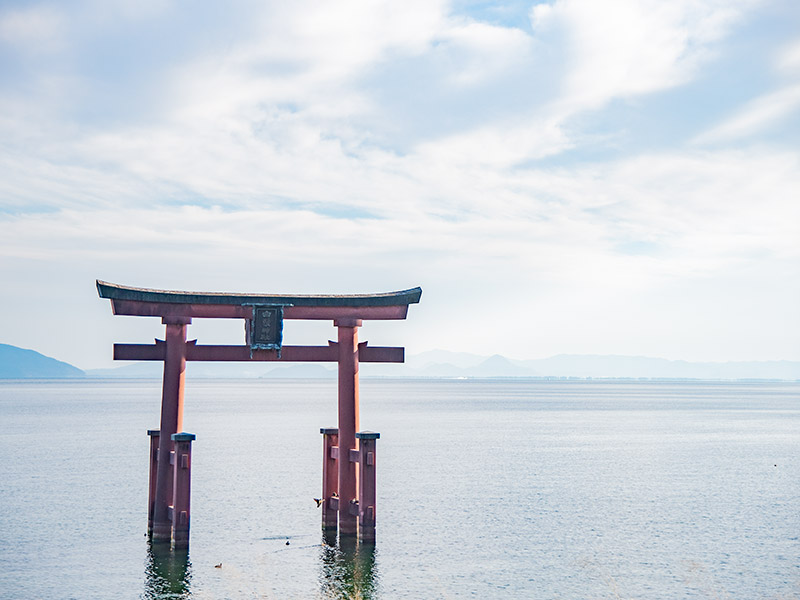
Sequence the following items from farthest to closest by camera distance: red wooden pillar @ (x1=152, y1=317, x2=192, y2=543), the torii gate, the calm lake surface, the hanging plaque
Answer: the hanging plaque
red wooden pillar @ (x1=152, y1=317, x2=192, y2=543)
the torii gate
the calm lake surface

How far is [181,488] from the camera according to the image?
16734 millimetres

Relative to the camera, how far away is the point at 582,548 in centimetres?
2039

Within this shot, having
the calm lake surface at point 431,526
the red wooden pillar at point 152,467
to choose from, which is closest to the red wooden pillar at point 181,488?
the calm lake surface at point 431,526

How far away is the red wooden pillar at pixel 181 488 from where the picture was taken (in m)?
16.6

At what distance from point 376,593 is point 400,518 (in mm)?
8288

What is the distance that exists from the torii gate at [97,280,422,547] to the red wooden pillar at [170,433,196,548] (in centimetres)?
2

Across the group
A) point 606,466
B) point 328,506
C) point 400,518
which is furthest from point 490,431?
point 328,506

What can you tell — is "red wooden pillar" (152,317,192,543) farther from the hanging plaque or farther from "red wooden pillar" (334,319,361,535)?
"red wooden pillar" (334,319,361,535)

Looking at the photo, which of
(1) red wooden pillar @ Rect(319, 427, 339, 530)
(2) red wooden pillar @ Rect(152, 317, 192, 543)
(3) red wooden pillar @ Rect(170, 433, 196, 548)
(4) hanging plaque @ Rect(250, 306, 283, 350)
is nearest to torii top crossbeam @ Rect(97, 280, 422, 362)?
(4) hanging plaque @ Rect(250, 306, 283, 350)

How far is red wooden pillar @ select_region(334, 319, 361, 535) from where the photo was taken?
18.2 m

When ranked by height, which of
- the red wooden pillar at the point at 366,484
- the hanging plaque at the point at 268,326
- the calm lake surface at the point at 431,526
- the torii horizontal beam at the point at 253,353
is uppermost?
the hanging plaque at the point at 268,326

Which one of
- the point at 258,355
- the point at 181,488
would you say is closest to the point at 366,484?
the point at 258,355

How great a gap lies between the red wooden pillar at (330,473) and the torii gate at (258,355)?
0.11 ft

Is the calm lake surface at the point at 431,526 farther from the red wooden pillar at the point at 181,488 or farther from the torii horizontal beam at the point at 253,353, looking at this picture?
the torii horizontal beam at the point at 253,353
